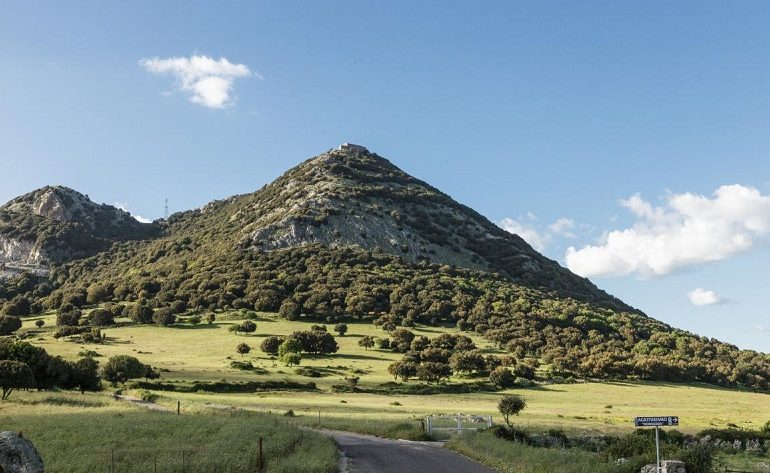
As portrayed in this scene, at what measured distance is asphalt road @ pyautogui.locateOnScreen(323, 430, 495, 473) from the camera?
2728 cm

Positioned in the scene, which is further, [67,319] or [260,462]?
[67,319]

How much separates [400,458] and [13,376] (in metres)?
46.7

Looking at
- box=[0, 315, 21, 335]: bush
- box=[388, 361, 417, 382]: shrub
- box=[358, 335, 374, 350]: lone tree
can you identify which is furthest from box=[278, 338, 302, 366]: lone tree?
box=[0, 315, 21, 335]: bush

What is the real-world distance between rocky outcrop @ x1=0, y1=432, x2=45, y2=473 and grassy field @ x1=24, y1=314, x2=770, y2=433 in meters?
38.3

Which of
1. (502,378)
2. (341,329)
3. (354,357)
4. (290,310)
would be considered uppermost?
(290,310)

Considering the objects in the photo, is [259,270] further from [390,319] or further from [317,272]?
[390,319]

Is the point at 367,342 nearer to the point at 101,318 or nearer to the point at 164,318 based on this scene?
the point at 164,318

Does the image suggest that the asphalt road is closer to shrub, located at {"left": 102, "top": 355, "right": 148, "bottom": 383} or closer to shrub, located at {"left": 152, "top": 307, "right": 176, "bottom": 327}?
shrub, located at {"left": 102, "top": 355, "right": 148, "bottom": 383}

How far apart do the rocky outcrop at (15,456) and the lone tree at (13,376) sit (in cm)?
4942

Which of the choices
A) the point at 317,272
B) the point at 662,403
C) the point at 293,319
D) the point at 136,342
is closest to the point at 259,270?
the point at 317,272

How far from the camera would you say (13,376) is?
58250 mm

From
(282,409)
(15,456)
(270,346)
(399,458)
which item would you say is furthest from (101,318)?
(15,456)

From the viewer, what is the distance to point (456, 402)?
7738 cm

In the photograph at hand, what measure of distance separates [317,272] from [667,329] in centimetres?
10957
